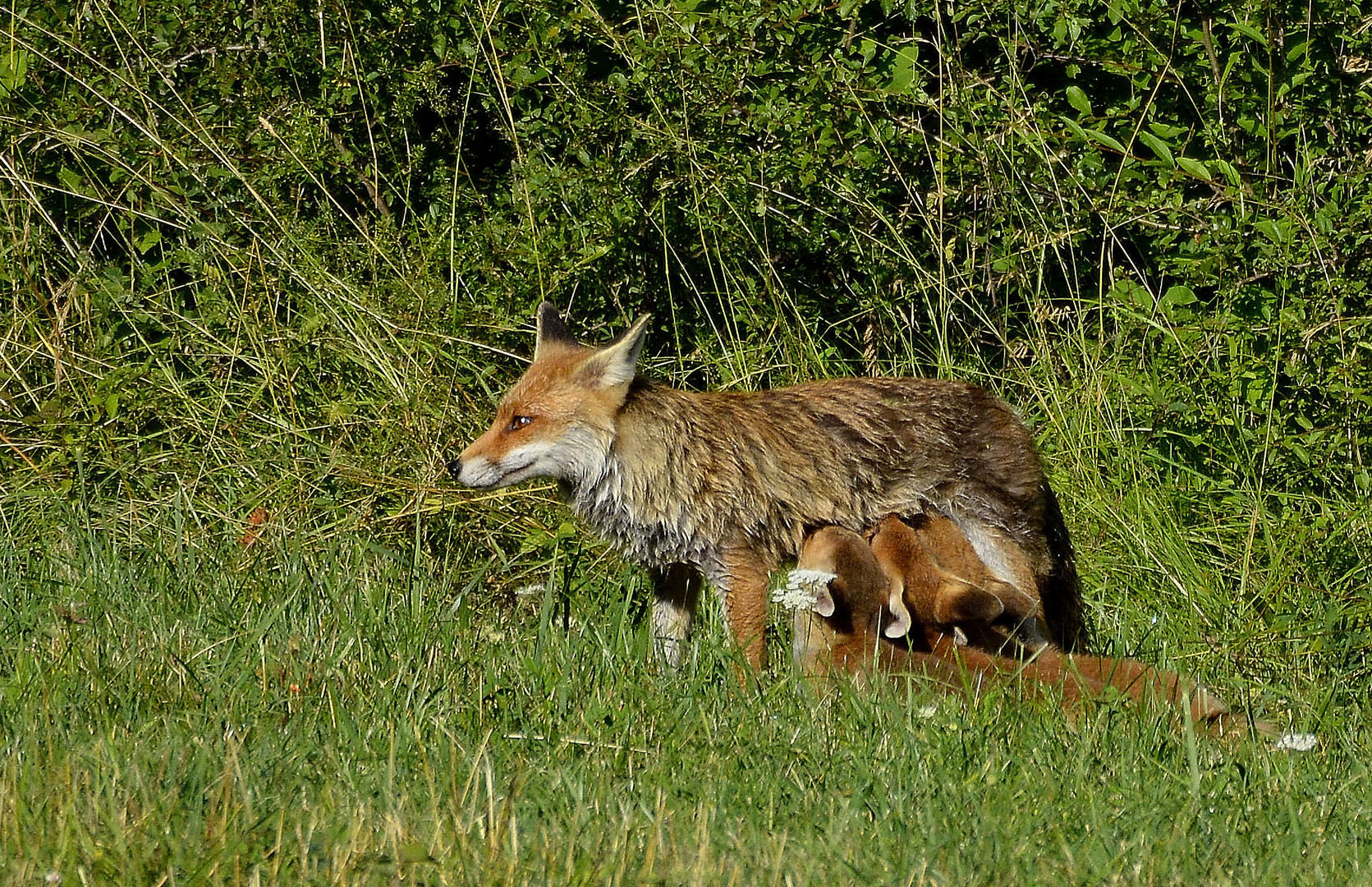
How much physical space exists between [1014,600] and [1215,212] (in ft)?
7.33

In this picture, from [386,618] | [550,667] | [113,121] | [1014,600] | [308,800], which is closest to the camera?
[308,800]

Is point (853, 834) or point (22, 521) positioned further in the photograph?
point (22, 521)

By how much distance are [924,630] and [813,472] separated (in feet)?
2.79

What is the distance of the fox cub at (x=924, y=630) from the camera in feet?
16.2

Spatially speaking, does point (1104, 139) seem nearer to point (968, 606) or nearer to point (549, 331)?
point (968, 606)

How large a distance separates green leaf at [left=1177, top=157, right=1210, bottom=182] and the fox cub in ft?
6.43

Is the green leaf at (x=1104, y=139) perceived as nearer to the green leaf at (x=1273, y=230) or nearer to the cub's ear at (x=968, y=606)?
the green leaf at (x=1273, y=230)

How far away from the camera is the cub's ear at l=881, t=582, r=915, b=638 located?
544cm

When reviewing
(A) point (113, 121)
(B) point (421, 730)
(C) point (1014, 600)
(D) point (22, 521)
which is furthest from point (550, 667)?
(A) point (113, 121)

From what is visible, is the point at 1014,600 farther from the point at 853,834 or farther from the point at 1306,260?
the point at 853,834

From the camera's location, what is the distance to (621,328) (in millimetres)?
7844

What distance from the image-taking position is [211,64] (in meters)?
8.29

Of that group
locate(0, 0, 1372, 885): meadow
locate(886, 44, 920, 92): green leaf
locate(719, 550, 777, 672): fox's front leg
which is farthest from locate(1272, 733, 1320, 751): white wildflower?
locate(886, 44, 920, 92): green leaf

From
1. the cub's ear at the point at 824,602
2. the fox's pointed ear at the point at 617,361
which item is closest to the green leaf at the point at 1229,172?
the fox's pointed ear at the point at 617,361
